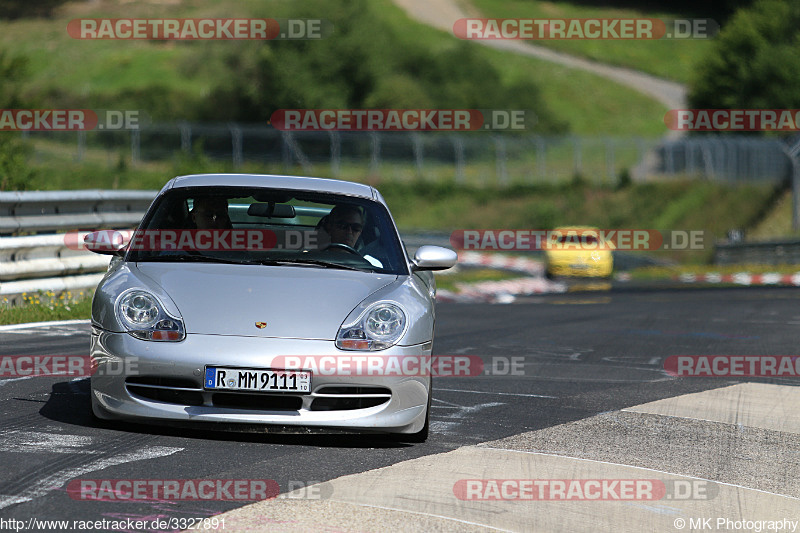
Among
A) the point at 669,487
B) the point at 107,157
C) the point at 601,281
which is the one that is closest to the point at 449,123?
the point at 107,157

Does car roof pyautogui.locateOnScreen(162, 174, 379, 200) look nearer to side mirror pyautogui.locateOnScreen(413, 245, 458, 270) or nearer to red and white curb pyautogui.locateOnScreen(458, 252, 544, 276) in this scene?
side mirror pyautogui.locateOnScreen(413, 245, 458, 270)

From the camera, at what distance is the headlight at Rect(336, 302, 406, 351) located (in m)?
6.17

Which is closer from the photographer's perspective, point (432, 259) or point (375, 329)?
point (375, 329)

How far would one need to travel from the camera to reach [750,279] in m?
25.5

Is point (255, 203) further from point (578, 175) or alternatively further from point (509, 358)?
point (578, 175)

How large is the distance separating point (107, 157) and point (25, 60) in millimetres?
19249

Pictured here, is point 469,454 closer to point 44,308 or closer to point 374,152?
point 44,308

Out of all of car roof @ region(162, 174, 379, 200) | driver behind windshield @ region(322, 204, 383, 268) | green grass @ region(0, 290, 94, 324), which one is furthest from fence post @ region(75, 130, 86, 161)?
driver behind windshield @ region(322, 204, 383, 268)

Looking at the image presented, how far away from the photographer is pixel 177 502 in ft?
16.1

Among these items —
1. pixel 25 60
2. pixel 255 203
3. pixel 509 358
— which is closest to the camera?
pixel 255 203

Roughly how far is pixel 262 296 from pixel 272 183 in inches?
56.6

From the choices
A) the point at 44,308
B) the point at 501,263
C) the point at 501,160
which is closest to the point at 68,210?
the point at 44,308

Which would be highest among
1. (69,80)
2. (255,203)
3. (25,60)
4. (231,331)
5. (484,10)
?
(484,10)

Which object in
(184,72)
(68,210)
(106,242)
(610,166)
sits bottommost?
(106,242)
